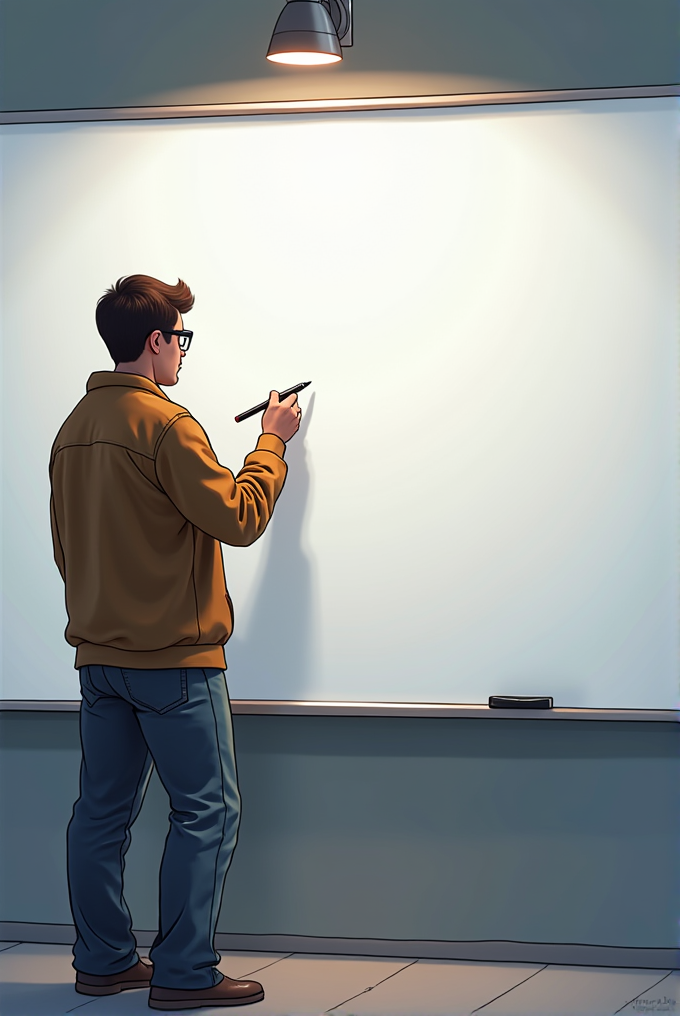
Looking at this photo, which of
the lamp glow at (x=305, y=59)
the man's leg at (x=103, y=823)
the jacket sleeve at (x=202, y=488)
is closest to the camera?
the jacket sleeve at (x=202, y=488)

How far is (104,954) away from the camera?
281 centimetres

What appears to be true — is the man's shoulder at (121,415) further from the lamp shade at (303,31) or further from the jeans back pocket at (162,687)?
the lamp shade at (303,31)

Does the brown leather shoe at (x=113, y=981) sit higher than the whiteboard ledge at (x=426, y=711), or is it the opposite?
the whiteboard ledge at (x=426, y=711)

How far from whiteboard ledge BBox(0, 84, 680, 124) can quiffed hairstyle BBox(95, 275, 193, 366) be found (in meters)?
0.56

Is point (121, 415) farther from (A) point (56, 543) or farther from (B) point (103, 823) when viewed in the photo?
(B) point (103, 823)

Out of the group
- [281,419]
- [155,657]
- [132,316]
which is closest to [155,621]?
[155,657]

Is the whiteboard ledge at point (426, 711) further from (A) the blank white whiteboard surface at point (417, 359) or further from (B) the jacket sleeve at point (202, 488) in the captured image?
(B) the jacket sleeve at point (202, 488)

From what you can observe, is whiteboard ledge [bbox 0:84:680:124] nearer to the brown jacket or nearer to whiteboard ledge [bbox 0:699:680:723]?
the brown jacket

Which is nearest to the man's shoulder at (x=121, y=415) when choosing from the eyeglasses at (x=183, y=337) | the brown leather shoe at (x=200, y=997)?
the eyeglasses at (x=183, y=337)

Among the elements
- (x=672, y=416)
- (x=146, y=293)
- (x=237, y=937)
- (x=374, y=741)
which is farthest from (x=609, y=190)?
(x=237, y=937)

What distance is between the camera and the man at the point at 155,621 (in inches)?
104

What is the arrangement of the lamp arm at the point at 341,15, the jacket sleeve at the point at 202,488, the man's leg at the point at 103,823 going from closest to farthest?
the jacket sleeve at the point at 202,488 < the man's leg at the point at 103,823 < the lamp arm at the point at 341,15

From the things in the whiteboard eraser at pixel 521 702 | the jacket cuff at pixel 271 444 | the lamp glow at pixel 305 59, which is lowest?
the whiteboard eraser at pixel 521 702

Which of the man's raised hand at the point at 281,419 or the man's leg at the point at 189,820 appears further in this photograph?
the man's raised hand at the point at 281,419
